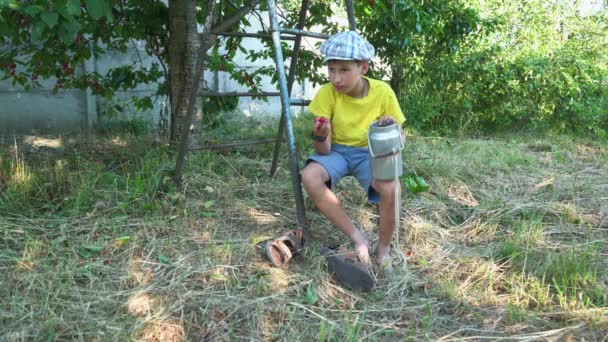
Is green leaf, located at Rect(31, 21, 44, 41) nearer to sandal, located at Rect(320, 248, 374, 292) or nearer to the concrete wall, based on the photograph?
sandal, located at Rect(320, 248, 374, 292)

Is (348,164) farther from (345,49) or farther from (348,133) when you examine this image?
(345,49)

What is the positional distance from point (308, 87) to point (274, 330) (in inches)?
246

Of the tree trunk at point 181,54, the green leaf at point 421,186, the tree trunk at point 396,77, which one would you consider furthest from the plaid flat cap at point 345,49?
the tree trunk at point 396,77

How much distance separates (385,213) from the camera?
2086 mm

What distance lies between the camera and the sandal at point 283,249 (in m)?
2.08

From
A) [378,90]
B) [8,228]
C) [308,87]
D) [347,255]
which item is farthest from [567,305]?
[308,87]

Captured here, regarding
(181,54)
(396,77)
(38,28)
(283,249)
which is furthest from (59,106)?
(283,249)

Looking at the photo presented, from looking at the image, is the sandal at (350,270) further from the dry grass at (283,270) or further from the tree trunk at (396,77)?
the tree trunk at (396,77)

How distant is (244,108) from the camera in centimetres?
683

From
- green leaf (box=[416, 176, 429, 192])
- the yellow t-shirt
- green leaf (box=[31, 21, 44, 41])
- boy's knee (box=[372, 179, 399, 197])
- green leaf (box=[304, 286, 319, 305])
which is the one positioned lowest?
green leaf (box=[304, 286, 319, 305])

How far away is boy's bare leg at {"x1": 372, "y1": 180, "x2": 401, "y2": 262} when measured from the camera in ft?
6.68

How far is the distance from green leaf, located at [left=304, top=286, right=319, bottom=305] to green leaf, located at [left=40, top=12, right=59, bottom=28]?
51.8 inches

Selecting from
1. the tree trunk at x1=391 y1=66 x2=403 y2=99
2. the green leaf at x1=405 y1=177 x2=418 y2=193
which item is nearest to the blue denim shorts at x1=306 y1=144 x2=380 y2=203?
the green leaf at x1=405 y1=177 x2=418 y2=193

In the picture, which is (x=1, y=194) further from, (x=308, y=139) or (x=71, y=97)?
(x=71, y=97)
